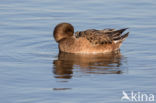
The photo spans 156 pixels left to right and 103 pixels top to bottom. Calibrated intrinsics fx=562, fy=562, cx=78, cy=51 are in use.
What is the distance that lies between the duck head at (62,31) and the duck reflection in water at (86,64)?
0.68 meters

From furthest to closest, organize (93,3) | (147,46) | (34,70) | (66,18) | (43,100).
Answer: (93,3)
(66,18)
(147,46)
(34,70)
(43,100)

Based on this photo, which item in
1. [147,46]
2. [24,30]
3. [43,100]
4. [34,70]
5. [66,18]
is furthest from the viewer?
[66,18]

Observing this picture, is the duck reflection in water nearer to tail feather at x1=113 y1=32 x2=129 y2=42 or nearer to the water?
the water

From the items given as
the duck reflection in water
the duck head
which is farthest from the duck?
the duck reflection in water

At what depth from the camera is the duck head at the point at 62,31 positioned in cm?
1641

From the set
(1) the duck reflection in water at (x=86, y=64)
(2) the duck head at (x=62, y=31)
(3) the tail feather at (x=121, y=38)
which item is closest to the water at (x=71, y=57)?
(1) the duck reflection in water at (x=86, y=64)

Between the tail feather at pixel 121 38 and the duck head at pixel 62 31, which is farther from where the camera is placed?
the tail feather at pixel 121 38

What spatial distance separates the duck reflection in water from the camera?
13.4m

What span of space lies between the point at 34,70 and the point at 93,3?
7.80 meters

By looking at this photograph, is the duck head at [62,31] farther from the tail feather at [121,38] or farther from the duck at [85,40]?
the tail feather at [121,38]

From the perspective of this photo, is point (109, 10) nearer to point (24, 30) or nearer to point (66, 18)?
point (66, 18)

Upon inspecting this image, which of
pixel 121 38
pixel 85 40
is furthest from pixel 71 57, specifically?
pixel 121 38

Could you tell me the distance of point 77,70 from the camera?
13.6 meters

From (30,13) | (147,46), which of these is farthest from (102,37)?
(30,13)
